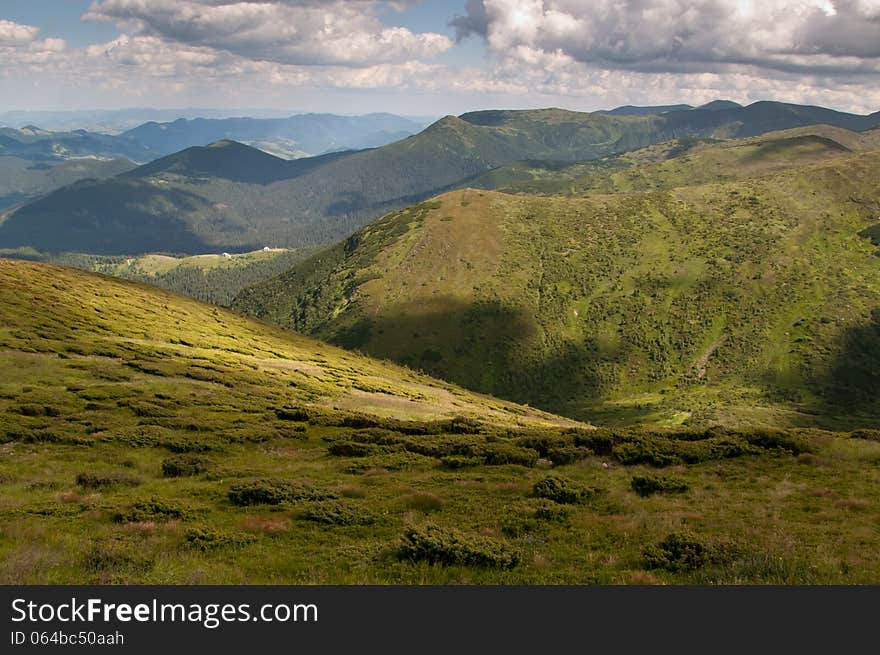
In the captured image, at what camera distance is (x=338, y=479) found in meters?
27.7

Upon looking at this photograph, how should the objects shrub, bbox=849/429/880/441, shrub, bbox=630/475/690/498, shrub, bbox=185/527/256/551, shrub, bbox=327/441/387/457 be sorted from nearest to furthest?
shrub, bbox=185/527/256/551
shrub, bbox=630/475/690/498
shrub, bbox=849/429/880/441
shrub, bbox=327/441/387/457

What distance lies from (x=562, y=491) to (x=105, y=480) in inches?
839

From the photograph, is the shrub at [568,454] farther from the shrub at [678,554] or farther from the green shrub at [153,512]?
the green shrub at [153,512]

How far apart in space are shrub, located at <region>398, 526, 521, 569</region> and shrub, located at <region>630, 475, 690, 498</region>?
31.9ft

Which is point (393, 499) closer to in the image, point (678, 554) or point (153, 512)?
point (153, 512)

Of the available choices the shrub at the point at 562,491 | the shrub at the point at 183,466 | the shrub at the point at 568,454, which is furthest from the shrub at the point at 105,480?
the shrub at the point at 568,454

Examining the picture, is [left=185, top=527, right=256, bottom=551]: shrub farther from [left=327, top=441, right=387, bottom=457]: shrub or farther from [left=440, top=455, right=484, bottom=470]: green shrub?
[left=327, top=441, right=387, bottom=457]: shrub

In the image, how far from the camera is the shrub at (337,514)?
20.8 m

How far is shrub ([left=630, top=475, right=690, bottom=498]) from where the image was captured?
24141 mm

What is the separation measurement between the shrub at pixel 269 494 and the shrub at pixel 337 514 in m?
1.43

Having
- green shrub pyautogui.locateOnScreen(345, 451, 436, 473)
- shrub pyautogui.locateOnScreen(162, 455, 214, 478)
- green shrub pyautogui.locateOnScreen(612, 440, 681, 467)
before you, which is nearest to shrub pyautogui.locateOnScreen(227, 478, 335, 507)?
green shrub pyautogui.locateOnScreen(345, 451, 436, 473)
